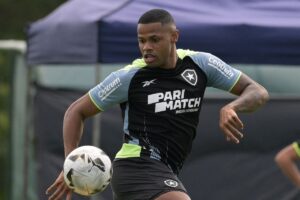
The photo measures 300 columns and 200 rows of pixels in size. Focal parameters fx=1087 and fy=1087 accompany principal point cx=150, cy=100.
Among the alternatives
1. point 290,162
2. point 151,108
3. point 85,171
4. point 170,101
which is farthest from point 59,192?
point 290,162

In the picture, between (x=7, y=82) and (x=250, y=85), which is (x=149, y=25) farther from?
(x=7, y=82)

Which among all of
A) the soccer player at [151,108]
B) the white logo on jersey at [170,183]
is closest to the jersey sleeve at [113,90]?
the soccer player at [151,108]

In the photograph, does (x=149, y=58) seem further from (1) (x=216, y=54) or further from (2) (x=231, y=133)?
(1) (x=216, y=54)

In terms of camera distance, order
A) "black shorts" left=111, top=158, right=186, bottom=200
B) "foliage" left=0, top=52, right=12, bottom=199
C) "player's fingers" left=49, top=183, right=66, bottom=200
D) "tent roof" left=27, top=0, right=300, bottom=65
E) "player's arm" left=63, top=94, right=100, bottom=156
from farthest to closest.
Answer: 1. "foliage" left=0, top=52, right=12, bottom=199
2. "tent roof" left=27, top=0, right=300, bottom=65
3. "player's arm" left=63, top=94, right=100, bottom=156
4. "black shorts" left=111, top=158, right=186, bottom=200
5. "player's fingers" left=49, top=183, right=66, bottom=200

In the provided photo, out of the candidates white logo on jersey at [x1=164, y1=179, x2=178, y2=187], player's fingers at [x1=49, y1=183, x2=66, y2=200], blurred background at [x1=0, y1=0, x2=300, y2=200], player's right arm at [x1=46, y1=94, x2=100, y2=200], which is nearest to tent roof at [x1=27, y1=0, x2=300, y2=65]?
blurred background at [x1=0, y1=0, x2=300, y2=200]

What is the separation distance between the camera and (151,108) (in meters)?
7.15

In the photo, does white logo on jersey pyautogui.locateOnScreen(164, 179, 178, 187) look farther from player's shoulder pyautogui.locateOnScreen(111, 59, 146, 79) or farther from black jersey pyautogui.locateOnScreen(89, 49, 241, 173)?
player's shoulder pyautogui.locateOnScreen(111, 59, 146, 79)

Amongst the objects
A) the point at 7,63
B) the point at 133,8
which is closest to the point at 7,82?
the point at 7,63

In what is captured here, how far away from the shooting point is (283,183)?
1058 centimetres

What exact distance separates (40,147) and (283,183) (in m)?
2.92

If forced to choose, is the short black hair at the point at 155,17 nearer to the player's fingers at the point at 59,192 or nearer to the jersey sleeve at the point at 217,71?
the jersey sleeve at the point at 217,71

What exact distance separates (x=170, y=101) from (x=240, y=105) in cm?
48

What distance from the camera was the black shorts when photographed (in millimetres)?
7004

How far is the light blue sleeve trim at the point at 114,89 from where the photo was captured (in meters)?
7.14
